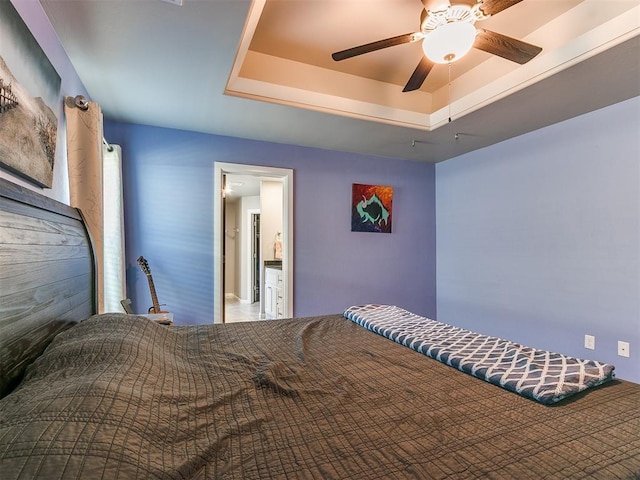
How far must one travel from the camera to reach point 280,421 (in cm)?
83

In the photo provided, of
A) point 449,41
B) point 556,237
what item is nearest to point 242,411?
point 449,41

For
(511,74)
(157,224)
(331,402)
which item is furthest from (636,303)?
(157,224)

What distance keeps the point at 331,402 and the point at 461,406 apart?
0.39m

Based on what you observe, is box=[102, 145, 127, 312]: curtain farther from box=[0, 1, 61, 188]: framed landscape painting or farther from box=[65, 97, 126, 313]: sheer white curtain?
box=[0, 1, 61, 188]: framed landscape painting

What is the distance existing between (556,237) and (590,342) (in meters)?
0.91

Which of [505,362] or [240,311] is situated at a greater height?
[505,362]

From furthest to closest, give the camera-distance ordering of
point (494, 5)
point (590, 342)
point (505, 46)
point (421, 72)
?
point (590, 342) < point (421, 72) < point (505, 46) < point (494, 5)

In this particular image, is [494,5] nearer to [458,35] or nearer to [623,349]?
[458,35]

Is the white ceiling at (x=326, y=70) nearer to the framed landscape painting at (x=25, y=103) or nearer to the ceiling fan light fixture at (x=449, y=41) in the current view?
the framed landscape painting at (x=25, y=103)

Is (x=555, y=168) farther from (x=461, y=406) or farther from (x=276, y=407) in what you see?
(x=276, y=407)

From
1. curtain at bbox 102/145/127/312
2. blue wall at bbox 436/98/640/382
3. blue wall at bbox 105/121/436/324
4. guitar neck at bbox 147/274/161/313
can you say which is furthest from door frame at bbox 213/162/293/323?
blue wall at bbox 436/98/640/382

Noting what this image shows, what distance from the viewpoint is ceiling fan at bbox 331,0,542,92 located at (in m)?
1.48

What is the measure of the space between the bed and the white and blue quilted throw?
0.12 feet

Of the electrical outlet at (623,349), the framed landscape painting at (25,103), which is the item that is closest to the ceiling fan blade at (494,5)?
the framed landscape painting at (25,103)
